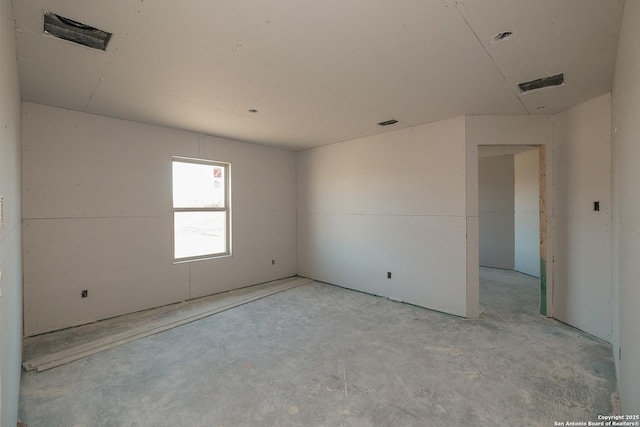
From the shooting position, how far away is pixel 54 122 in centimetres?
325

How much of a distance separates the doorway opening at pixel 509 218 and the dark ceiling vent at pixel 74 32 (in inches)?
215

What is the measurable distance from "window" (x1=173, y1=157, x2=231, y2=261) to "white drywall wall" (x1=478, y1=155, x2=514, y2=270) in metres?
5.67

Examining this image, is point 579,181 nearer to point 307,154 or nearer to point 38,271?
point 307,154

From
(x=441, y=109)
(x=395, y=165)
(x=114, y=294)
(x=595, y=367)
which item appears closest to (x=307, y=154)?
(x=395, y=165)

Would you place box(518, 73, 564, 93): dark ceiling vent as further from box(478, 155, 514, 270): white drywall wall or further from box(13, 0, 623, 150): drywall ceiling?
box(478, 155, 514, 270): white drywall wall

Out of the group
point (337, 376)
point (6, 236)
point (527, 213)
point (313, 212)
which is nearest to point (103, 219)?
point (6, 236)

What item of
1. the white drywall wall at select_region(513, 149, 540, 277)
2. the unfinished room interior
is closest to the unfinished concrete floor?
the unfinished room interior

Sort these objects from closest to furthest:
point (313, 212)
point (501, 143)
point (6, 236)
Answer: point (6, 236)
point (501, 143)
point (313, 212)

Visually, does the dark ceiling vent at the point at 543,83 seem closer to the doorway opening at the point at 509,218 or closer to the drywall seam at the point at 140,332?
the doorway opening at the point at 509,218

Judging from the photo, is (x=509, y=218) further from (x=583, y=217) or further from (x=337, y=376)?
(x=337, y=376)

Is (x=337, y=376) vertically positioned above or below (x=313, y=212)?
below

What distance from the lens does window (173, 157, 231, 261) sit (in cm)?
433

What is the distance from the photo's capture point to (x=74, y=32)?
75.9 inches

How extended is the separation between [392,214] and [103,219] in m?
3.76
